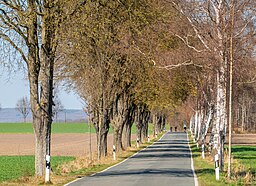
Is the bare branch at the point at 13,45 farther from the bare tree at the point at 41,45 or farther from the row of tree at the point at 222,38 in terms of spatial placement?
the row of tree at the point at 222,38

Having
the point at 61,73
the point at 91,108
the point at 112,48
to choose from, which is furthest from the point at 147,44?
the point at 61,73

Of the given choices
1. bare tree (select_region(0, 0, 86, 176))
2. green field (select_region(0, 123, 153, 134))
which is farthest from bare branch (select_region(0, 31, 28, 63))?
green field (select_region(0, 123, 153, 134))

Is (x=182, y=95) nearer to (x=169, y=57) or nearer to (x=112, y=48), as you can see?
(x=112, y=48)

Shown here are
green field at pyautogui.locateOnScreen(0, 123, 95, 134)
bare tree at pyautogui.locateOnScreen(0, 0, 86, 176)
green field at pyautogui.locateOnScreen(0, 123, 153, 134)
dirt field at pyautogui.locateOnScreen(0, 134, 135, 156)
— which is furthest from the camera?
green field at pyautogui.locateOnScreen(0, 123, 95, 134)

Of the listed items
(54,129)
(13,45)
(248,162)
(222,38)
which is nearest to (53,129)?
(54,129)

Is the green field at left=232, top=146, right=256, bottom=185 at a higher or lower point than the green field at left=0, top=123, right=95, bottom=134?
lower

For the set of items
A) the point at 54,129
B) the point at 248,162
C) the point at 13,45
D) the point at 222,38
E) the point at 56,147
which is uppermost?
the point at 222,38

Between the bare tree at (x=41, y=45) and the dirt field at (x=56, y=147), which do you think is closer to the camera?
the bare tree at (x=41, y=45)

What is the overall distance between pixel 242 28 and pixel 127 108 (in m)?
21.2

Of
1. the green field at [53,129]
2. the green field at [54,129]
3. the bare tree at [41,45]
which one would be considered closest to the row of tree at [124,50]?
the bare tree at [41,45]

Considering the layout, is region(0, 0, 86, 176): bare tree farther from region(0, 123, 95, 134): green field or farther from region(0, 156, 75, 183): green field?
region(0, 123, 95, 134): green field

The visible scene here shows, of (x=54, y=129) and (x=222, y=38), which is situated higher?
(x=222, y=38)

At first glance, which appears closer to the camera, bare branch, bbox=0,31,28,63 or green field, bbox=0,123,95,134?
bare branch, bbox=0,31,28,63

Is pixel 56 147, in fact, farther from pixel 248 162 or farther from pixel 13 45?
pixel 13 45
